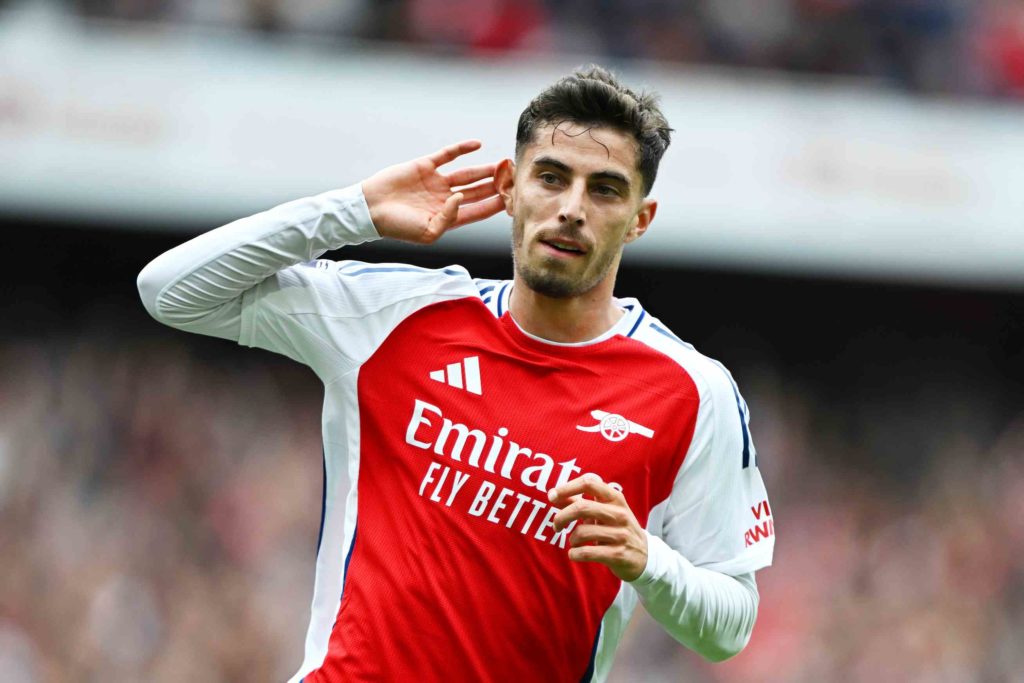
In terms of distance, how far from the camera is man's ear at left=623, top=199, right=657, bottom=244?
164 inches

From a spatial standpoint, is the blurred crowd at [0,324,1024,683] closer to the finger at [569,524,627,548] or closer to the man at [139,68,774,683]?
the man at [139,68,774,683]

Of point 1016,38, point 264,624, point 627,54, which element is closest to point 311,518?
point 264,624

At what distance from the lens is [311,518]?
37.3 feet

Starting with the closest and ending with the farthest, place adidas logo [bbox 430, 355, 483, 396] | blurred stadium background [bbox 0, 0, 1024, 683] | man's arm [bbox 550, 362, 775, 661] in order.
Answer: man's arm [bbox 550, 362, 775, 661], adidas logo [bbox 430, 355, 483, 396], blurred stadium background [bbox 0, 0, 1024, 683]

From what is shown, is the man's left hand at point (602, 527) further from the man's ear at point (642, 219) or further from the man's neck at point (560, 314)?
the man's ear at point (642, 219)

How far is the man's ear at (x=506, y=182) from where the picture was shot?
4.20 m

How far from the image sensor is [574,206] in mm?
3920

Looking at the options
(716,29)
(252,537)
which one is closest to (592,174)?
(252,537)

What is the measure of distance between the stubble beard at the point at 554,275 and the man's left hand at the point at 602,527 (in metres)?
0.67

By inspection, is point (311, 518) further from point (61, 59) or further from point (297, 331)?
point (297, 331)

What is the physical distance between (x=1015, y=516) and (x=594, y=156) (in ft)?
32.0

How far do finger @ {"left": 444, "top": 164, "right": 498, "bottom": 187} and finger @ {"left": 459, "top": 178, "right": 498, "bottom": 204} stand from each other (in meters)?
0.02

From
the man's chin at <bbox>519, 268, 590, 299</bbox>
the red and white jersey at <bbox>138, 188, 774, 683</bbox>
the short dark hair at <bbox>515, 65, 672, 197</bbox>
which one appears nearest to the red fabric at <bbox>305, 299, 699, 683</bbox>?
the red and white jersey at <bbox>138, 188, 774, 683</bbox>

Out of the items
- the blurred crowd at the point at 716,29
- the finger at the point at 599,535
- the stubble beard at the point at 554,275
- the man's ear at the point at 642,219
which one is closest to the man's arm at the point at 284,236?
the stubble beard at the point at 554,275
